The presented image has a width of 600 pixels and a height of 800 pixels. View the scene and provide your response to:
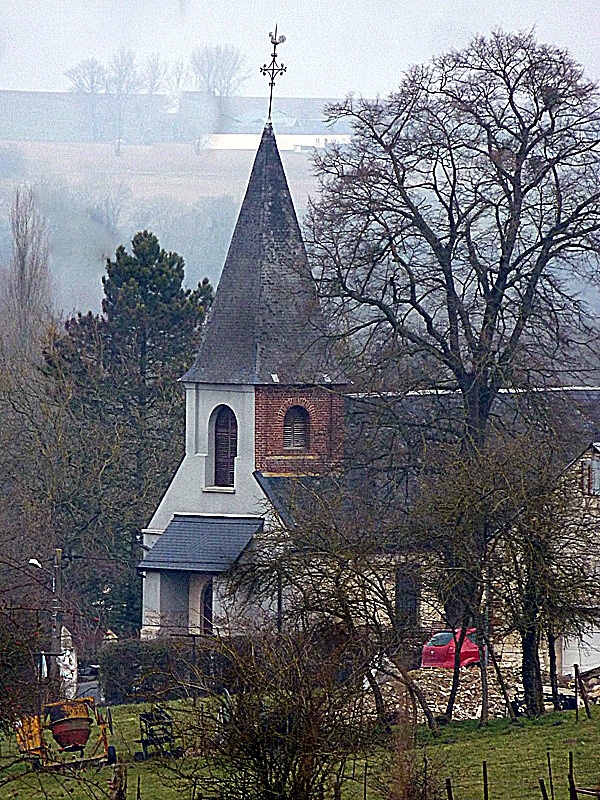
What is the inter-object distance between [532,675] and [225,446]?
1102cm

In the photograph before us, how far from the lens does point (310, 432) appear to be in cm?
2875

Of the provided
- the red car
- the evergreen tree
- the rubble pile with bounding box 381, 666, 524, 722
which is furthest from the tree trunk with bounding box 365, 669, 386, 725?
the evergreen tree

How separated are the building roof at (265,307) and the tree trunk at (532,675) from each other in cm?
974

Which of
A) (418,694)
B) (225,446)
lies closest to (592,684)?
(418,694)

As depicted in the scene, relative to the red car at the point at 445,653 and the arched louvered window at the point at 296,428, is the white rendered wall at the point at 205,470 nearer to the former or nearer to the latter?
the arched louvered window at the point at 296,428

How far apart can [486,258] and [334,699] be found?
597 inches

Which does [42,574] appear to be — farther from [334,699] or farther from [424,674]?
[334,699]

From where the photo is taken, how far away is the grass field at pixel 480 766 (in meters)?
13.4

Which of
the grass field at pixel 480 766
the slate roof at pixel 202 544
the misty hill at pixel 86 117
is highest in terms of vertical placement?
the misty hill at pixel 86 117

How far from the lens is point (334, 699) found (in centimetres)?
1170

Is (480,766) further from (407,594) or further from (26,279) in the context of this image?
(26,279)

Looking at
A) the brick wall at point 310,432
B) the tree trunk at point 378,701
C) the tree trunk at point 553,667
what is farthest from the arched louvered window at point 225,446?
the tree trunk at point 378,701

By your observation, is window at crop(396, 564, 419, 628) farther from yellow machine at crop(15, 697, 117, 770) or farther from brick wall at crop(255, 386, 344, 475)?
brick wall at crop(255, 386, 344, 475)

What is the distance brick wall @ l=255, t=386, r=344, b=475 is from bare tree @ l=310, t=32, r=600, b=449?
3.17 m
